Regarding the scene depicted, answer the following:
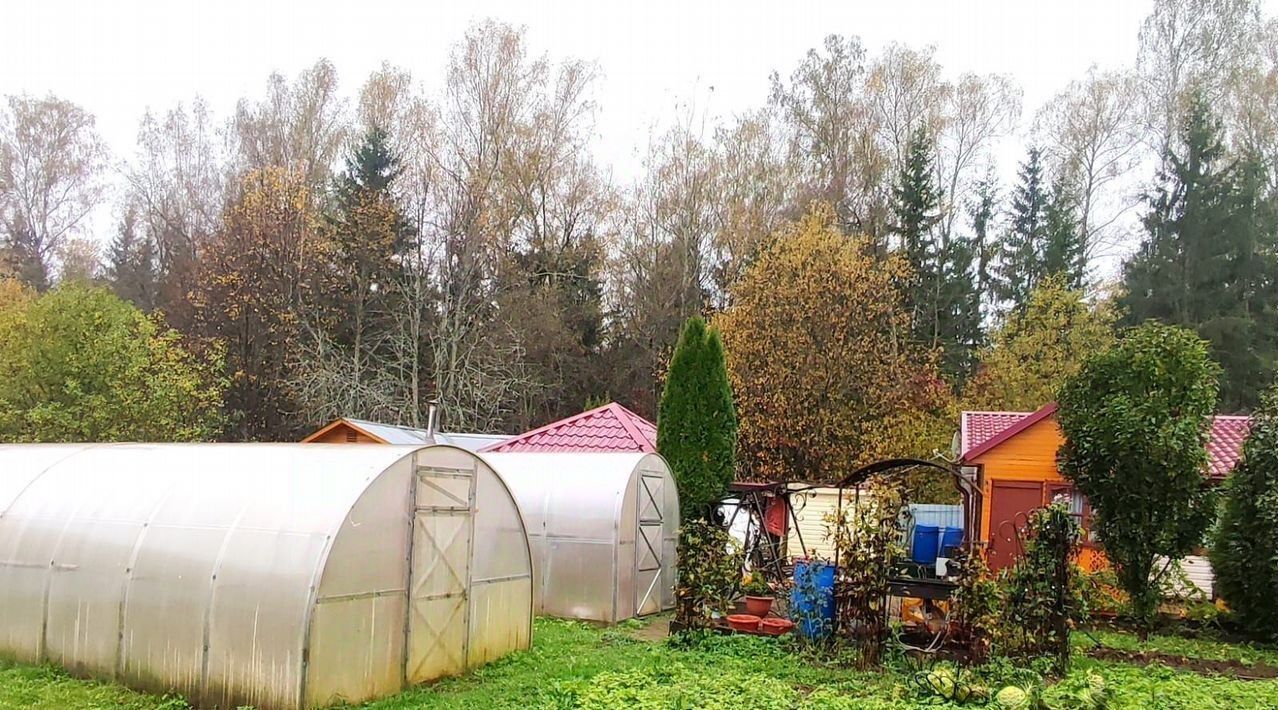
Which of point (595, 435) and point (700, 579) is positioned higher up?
point (595, 435)

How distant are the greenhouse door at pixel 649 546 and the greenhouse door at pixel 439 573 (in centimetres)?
434

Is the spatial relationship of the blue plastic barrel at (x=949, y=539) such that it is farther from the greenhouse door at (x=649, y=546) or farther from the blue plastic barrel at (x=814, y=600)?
the greenhouse door at (x=649, y=546)

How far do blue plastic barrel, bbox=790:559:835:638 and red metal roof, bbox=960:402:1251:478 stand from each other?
5914mm

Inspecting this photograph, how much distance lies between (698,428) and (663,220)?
14.1 metres

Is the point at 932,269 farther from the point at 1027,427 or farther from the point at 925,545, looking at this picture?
the point at 925,545

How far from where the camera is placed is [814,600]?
9.86 meters

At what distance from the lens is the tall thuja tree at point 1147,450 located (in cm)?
1099

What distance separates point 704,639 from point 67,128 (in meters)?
31.7

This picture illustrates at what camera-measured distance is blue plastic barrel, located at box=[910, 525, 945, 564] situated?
1125 cm

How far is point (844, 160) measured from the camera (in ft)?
88.5

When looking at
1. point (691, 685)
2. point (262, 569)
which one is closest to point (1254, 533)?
point (691, 685)

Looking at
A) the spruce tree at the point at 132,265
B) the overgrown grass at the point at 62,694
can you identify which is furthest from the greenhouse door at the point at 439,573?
the spruce tree at the point at 132,265

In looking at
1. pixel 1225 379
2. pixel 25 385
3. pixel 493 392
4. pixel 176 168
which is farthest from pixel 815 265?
pixel 176 168

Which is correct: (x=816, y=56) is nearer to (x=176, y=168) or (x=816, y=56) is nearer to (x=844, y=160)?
(x=844, y=160)
